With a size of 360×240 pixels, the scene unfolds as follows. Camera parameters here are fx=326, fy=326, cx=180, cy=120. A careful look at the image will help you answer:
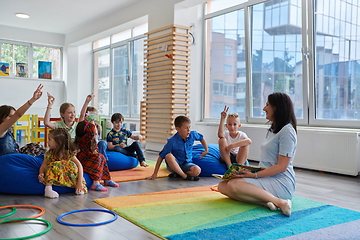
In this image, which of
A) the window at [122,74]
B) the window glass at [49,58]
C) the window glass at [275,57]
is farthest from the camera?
the window glass at [49,58]

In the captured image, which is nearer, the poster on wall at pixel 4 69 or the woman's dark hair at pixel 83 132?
the woman's dark hair at pixel 83 132

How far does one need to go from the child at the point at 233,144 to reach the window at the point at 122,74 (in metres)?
4.80

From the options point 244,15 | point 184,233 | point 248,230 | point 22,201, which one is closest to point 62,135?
point 22,201

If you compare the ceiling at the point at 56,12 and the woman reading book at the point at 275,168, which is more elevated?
the ceiling at the point at 56,12

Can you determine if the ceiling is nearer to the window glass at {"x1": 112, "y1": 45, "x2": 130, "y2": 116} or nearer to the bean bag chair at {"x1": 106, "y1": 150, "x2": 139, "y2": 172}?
the window glass at {"x1": 112, "y1": 45, "x2": 130, "y2": 116}

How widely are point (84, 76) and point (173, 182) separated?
768cm

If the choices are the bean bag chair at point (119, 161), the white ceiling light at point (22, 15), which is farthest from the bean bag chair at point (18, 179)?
the white ceiling light at point (22, 15)

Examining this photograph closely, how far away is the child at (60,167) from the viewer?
9.41 feet

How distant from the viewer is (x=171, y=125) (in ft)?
19.7

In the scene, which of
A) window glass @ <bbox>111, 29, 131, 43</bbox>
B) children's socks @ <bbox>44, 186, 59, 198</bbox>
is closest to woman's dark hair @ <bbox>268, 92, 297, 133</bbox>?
children's socks @ <bbox>44, 186, 59, 198</bbox>

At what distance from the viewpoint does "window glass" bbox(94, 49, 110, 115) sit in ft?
31.9

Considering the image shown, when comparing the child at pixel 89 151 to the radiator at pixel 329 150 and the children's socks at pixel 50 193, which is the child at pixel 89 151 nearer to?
the children's socks at pixel 50 193

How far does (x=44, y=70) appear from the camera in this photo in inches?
392

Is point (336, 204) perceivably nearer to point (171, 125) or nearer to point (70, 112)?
point (70, 112)
